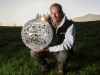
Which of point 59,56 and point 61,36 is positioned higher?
point 61,36

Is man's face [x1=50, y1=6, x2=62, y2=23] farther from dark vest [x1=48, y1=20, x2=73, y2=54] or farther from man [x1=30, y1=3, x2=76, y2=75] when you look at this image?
dark vest [x1=48, y1=20, x2=73, y2=54]

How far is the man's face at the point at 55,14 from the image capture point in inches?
250

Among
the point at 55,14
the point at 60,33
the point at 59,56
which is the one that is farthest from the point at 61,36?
the point at 55,14

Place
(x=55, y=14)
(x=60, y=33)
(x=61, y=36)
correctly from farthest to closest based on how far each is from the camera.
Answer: (x=61, y=36) < (x=60, y=33) < (x=55, y=14)

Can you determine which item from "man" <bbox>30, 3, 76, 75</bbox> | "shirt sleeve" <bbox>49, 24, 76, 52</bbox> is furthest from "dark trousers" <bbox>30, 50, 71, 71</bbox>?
"shirt sleeve" <bbox>49, 24, 76, 52</bbox>

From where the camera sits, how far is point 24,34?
6277 mm

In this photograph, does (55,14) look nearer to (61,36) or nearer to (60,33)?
(60,33)

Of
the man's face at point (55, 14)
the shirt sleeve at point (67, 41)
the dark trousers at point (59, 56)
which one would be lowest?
the dark trousers at point (59, 56)

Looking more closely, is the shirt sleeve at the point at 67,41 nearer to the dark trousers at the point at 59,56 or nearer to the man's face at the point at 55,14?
the dark trousers at the point at 59,56

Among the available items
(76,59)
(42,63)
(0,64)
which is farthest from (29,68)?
(76,59)

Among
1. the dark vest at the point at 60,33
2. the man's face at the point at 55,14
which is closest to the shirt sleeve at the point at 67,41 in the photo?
the dark vest at the point at 60,33

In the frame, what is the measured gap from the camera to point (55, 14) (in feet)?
21.0

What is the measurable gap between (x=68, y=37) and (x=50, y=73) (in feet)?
4.72

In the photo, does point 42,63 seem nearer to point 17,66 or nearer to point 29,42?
point 17,66
